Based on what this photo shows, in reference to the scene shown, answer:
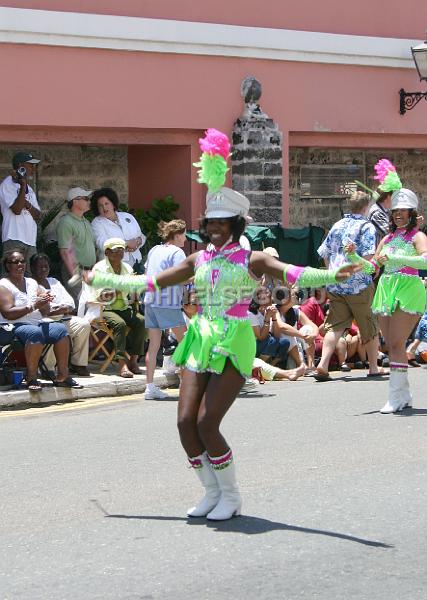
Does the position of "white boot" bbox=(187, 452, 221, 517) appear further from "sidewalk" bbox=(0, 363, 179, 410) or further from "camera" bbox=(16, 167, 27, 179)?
"camera" bbox=(16, 167, 27, 179)

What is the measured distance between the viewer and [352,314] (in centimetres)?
1310

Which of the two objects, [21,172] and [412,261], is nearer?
[412,261]

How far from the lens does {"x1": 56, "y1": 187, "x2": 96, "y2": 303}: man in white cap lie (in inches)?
548

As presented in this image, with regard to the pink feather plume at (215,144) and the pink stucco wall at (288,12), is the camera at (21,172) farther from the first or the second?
the pink feather plume at (215,144)

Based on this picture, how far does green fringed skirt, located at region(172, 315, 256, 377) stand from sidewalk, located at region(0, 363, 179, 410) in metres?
4.63

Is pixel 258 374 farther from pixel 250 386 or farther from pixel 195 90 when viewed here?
pixel 195 90

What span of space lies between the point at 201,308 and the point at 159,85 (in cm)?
855

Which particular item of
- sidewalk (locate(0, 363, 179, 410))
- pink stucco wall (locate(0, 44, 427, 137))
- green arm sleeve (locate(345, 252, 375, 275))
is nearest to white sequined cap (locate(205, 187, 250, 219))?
green arm sleeve (locate(345, 252, 375, 275))

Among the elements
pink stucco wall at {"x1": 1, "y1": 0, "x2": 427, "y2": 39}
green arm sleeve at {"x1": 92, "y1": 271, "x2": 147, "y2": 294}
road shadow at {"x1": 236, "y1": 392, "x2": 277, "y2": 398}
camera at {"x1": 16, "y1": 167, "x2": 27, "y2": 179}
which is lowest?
road shadow at {"x1": 236, "y1": 392, "x2": 277, "y2": 398}

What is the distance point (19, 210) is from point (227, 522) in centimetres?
731

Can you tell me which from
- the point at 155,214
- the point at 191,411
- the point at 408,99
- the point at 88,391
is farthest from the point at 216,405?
the point at 408,99

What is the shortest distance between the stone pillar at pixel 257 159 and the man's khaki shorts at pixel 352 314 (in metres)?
3.24

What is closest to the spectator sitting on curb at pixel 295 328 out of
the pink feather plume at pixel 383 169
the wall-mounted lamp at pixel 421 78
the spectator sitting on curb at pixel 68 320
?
the spectator sitting on curb at pixel 68 320

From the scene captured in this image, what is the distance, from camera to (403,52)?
1758 cm
